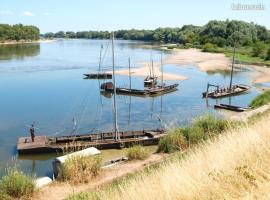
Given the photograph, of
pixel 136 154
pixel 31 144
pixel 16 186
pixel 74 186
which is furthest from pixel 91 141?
pixel 16 186

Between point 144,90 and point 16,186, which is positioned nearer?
point 16,186

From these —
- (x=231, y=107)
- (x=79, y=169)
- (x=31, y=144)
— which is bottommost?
(x=231, y=107)

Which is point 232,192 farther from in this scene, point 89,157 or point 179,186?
point 89,157

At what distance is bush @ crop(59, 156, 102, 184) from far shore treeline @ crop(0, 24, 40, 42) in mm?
146276

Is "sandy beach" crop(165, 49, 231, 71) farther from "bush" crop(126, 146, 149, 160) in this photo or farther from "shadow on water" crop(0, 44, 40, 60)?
"bush" crop(126, 146, 149, 160)

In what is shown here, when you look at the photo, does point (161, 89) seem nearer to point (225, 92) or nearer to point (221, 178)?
point (225, 92)

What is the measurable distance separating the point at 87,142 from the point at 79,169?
11355 millimetres

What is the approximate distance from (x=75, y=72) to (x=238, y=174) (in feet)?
226

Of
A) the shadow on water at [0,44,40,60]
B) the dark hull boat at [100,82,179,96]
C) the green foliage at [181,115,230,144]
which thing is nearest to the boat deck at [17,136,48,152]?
the green foliage at [181,115,230,144]

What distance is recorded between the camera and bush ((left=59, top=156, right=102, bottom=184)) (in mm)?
14039

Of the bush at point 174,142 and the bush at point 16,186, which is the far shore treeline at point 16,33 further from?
the bush at point 16,186

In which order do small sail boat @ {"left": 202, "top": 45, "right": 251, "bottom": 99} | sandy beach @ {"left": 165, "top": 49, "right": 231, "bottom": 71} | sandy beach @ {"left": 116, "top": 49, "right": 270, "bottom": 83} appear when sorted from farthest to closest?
sandy beach @ {"left": 165, "top": 49, "right": 231, "bottom": 71}
sandy beach @ {"left": 116, "top": 49, "right": 270, "bottom": 83}
small sail boat @ {"left": 202, "top": 45, "right": 251, "bottom": 99}

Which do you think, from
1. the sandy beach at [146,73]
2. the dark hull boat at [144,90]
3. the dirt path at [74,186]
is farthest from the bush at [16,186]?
the sandy beach at [146,73]

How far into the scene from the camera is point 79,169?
47.0 feet
